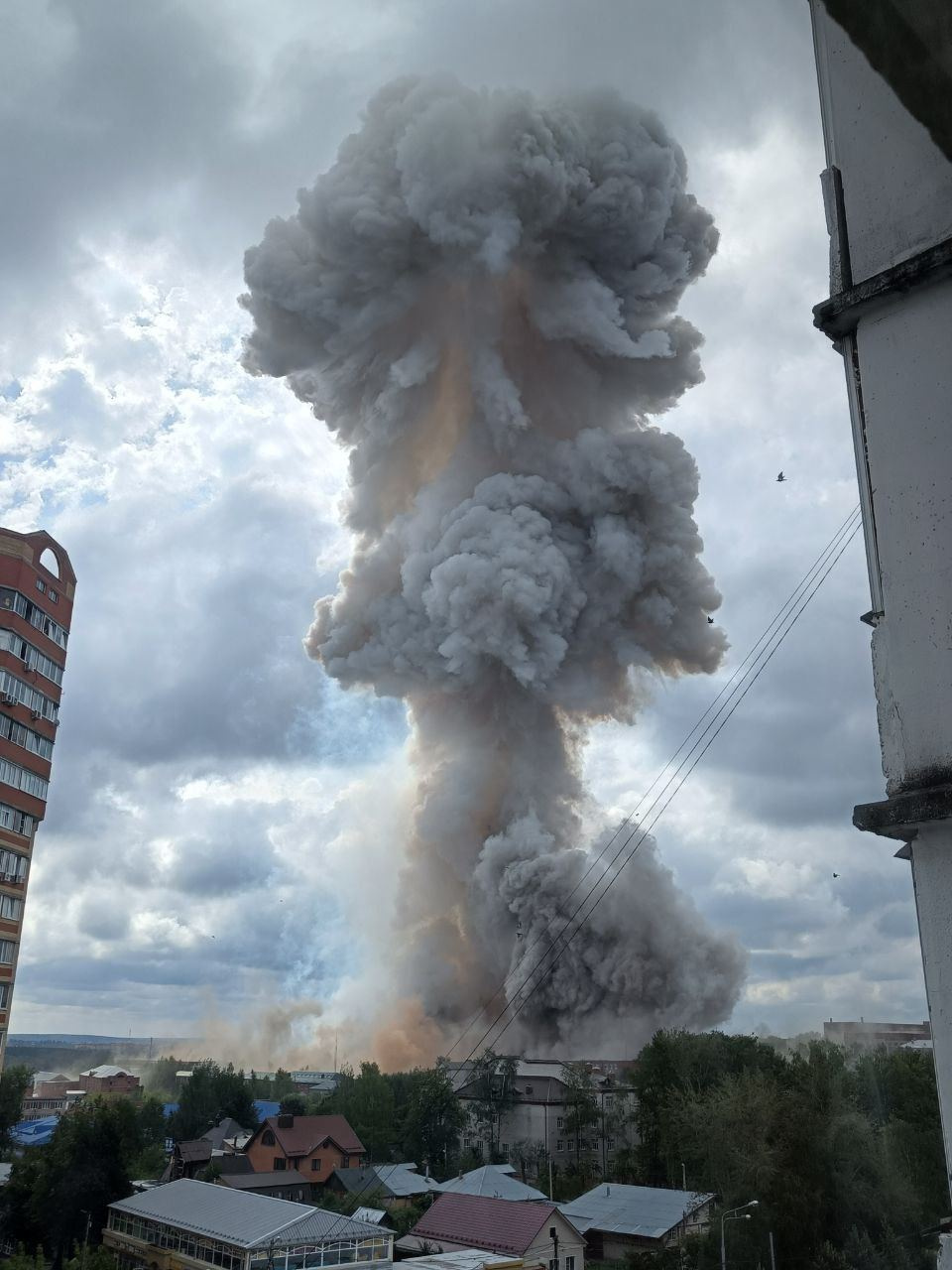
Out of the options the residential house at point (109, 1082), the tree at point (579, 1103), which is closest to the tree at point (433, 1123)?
the tree at point (579, 1103)

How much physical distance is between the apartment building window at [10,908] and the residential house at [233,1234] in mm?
8549

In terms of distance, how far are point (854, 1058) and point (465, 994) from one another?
18.4 meters

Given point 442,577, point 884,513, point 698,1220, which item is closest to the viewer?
point 884,513

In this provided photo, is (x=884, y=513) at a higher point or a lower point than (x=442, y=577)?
lower

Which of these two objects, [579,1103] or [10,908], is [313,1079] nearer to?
[579,1103]

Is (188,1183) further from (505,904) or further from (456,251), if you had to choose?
(456,251)

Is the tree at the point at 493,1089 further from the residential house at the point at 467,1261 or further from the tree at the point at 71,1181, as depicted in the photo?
the residential house at the point at 467,1261

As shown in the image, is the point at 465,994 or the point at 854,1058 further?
the point at 465,994

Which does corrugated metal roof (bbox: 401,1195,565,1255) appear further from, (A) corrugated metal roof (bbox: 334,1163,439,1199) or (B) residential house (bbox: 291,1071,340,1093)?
(B) residential house (bbox: 291,1071,340,1093)

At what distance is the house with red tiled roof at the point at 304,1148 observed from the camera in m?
40.0

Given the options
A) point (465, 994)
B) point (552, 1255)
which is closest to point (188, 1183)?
point (552, 1255)

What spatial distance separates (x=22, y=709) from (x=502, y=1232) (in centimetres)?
1882

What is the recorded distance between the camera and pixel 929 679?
3.08 m

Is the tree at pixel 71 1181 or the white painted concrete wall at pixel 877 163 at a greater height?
the white painted concrete wall at pixel 877 163
